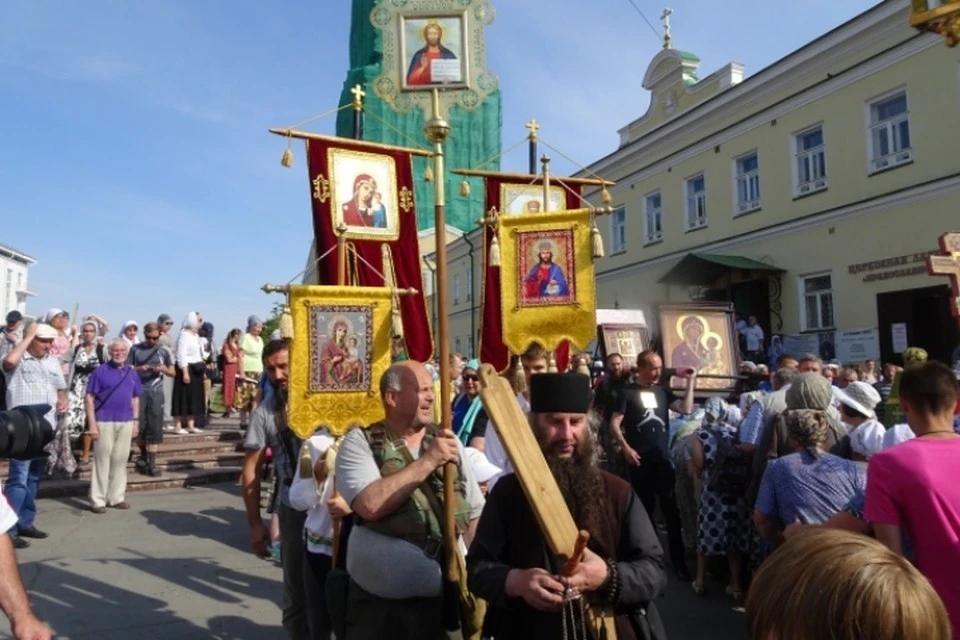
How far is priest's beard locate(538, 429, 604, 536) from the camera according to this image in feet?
7.77

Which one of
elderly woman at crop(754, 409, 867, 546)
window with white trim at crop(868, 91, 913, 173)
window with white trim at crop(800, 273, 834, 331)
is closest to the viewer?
elderly woman at crop(754, 409, 867, 546)

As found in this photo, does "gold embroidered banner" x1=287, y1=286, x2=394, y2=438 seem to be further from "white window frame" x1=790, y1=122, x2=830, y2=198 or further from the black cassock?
"white window frame" x1=790, y1=122, x2=830, y2=198

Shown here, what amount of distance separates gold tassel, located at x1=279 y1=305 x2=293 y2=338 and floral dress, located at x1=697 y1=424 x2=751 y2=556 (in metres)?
3.17

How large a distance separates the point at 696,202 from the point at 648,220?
239 centimetres

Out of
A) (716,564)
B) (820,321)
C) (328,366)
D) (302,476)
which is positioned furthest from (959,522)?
(820,321)

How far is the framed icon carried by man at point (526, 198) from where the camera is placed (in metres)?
7.61

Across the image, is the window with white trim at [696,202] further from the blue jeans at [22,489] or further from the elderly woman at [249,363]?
the blue jeans at [22,489]

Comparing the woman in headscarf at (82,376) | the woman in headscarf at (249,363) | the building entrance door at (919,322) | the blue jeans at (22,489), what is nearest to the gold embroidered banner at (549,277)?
the blue jeans at (22,489)

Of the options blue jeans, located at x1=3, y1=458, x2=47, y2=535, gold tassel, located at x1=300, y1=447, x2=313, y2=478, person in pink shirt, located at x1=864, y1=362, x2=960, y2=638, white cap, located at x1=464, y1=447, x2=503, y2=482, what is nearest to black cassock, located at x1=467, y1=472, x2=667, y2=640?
person in pink shirt, located at x1=864, y1=362, x2=960, y2=638

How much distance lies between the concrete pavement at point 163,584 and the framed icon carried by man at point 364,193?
335 cm

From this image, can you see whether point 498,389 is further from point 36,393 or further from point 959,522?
point 36,393

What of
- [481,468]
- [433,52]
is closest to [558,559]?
[481,468]

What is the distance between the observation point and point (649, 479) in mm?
6195

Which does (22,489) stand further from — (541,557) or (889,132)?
(889,132)
